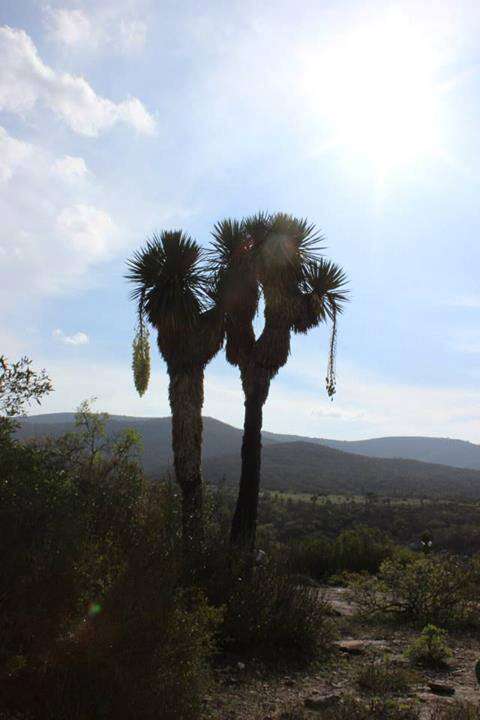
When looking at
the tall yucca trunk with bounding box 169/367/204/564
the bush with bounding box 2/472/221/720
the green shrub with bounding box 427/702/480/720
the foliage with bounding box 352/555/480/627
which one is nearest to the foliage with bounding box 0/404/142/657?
the bush with bounding box 2/472/221/720

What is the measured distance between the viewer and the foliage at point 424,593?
10883 mm

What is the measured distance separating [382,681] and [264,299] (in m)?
8.93

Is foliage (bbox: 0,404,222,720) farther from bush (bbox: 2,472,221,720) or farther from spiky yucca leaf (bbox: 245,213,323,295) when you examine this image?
spiky yucca leaf (bbox: 245,213,323,295)

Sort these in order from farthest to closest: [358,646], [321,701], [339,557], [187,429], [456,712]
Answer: [339,557] < [187,429] < [358,646] < [321,701] < [456,712]

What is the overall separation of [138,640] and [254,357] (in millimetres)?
9323

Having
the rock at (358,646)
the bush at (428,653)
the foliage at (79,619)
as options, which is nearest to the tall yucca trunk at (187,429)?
the rock at (358,646)

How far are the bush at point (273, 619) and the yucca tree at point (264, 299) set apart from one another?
4325 millimetres

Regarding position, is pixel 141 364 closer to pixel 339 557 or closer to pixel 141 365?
pixel 141 365

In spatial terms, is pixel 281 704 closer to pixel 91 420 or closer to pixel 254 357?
pixel 254 357

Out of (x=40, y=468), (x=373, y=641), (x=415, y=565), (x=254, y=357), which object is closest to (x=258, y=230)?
(x=254, y=357)

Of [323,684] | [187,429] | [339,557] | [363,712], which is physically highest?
[187,429]

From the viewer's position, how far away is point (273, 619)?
820cm

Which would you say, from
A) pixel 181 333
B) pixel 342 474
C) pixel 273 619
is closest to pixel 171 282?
pixel 181 333

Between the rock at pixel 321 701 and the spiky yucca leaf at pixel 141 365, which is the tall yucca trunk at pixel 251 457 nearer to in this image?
the spiky yucca leaf at pixel 141 365
